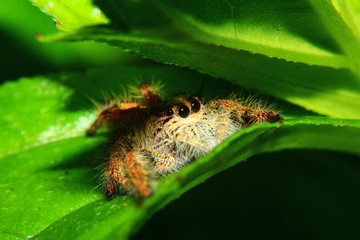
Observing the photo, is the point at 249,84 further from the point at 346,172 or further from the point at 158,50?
the point at 346,172

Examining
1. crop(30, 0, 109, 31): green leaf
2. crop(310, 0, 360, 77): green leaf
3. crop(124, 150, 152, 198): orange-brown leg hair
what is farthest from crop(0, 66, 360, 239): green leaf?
crop(30, 0, 109, 31): green leaf

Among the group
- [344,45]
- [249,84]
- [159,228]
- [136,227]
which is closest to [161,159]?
[249,84]

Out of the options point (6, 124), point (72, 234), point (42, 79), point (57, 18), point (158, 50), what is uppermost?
point (42, 79)

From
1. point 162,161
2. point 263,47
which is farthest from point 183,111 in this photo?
point 263,47

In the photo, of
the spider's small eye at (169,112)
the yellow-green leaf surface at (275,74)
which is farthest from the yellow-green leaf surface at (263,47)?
the spider's small eye at (169,112)

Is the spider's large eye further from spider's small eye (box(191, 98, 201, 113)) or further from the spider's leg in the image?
the spider's leg
